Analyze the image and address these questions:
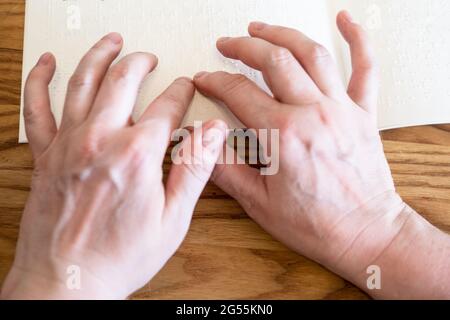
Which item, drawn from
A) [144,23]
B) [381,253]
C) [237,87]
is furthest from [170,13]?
[381,253]

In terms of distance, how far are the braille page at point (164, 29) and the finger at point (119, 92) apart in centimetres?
4

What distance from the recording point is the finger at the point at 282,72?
1.62ft

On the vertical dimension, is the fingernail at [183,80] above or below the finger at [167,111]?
above

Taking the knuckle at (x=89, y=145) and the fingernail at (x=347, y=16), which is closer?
the knuckle at (x=89, y=145)

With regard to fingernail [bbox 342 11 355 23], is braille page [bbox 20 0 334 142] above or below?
below

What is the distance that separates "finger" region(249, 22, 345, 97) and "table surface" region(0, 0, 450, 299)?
13cm

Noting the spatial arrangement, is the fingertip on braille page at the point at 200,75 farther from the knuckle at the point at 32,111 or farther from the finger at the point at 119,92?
the knuckle at the point at 32,111

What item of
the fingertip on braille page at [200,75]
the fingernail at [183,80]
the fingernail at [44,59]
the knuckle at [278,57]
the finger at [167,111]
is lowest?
the finger at [167,111]

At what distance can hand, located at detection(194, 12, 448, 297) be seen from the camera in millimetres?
480

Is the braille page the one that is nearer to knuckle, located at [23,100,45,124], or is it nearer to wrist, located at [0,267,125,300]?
knuckle, located at [23,100,45,124]

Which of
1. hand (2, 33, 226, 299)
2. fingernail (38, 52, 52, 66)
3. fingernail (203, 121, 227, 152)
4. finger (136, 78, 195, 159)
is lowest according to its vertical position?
hand (2, 33, 226, 299)

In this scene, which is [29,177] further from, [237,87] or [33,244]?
[237,87]

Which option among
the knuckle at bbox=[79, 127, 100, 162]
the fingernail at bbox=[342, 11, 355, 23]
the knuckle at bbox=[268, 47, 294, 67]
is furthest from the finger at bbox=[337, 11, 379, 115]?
the knuckle at bbox=[79, 127, 100, 162]

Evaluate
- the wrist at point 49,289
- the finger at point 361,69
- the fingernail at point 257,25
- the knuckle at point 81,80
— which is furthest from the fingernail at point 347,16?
the wrist at point 49,289
